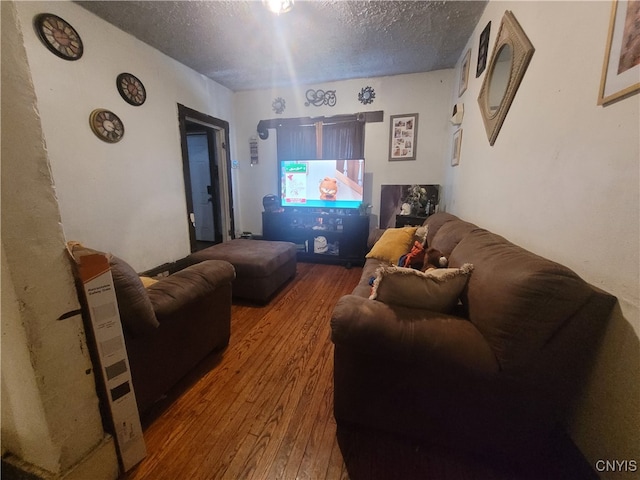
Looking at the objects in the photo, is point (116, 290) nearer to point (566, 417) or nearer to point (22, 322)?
point (22, 322)

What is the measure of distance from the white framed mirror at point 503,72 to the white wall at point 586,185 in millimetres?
47

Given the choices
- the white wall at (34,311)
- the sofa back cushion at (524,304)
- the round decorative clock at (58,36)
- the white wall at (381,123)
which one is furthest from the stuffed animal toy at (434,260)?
the round decorative clock at (58,36)

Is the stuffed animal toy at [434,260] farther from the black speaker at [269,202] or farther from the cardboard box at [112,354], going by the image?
the black speaker at [269,202]

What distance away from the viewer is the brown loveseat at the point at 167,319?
1.07 metres

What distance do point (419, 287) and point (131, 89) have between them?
3.21 metres

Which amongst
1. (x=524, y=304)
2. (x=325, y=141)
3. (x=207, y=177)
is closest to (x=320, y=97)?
(x=325, y=141)

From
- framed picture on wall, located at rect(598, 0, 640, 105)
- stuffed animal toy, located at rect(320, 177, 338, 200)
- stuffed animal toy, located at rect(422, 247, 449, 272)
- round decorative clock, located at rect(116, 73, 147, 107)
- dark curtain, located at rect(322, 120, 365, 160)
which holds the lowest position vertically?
stuffed animal toy, located at rect(422, 247, 449, 272)

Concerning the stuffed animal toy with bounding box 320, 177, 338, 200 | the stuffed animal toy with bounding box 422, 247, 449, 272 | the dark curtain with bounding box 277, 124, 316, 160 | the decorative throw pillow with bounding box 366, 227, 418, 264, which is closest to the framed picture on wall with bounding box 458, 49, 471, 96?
the decorative throw pillow with bounding box 366, 227, 418, 264

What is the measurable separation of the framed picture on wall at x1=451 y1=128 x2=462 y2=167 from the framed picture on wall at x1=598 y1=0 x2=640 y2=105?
194 cm

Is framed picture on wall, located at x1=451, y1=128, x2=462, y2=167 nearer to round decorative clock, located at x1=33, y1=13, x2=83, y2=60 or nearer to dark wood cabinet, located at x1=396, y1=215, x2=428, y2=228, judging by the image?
dark wood cabinet, located at x1=396, y1=215, x2=428, y2=228

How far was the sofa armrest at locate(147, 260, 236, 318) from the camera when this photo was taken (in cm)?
123

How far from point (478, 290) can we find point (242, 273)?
195cm

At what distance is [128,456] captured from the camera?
1.03 m

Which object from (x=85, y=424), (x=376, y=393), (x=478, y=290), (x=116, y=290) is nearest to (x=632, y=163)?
(x=478, y=290)
